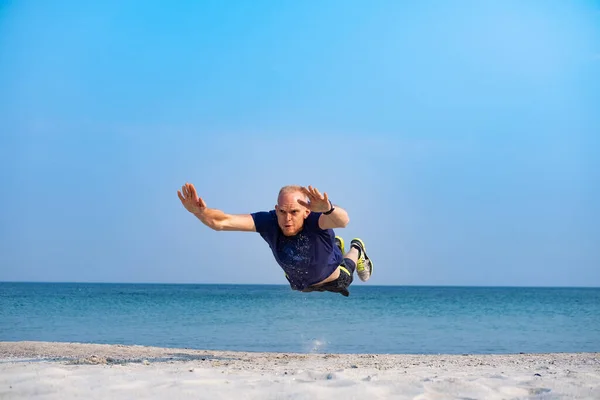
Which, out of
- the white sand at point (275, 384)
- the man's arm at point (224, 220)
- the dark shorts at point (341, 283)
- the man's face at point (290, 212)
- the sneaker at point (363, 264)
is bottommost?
the white sand at point (275, 384)

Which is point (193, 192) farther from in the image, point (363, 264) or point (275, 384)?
point (363, 264)

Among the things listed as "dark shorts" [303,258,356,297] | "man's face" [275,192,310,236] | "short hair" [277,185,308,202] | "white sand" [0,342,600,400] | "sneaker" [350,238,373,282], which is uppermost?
"short hair" [277,185,308,202]

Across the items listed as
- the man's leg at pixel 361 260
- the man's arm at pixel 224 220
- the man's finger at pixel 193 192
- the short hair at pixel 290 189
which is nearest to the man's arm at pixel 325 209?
the short hair at pixel 290 189

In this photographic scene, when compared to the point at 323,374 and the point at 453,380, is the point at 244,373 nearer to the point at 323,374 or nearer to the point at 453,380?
the point at 323,374

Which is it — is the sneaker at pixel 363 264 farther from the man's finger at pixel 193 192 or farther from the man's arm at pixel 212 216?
the man's finger at pixel 193 192

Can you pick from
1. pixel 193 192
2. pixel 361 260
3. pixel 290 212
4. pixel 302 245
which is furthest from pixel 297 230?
pixel 361 260

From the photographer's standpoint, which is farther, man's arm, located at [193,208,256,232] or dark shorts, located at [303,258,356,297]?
dark shorts, located at [303,258,356,297]

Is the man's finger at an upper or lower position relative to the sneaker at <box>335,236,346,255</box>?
upper

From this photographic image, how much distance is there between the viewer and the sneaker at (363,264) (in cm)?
946

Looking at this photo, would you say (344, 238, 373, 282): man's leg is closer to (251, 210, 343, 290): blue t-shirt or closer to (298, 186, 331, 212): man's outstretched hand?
(251, 210, 343, 290): blue t-shirt

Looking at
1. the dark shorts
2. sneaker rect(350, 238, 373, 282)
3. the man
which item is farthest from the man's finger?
sneaker rect(350, 238, 373, 282)

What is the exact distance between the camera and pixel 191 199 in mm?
6805

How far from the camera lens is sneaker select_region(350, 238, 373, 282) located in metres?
9.46

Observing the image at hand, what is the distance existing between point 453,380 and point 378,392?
936 millimetres
